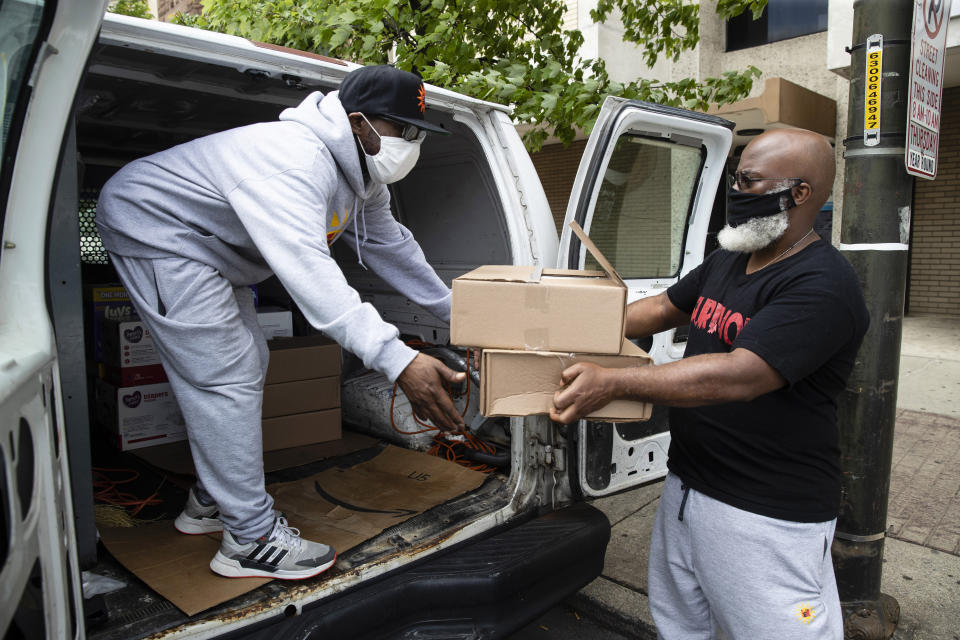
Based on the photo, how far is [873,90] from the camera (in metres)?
2.51

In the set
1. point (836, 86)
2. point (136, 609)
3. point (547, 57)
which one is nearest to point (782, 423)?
point (136, 609)

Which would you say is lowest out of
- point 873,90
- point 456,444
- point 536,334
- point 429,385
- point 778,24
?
point 456,444

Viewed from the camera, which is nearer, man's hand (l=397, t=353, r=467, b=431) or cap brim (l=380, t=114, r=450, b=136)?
man's hand (l=397, t=353, r=467, b=431)

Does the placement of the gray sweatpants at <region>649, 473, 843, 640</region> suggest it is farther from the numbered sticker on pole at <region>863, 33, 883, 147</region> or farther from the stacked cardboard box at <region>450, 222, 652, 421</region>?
the numbered sticker on pole at <region>863, 33, 883, 147</region>

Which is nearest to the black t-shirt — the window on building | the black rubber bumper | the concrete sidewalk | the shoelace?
the black rubber bumper

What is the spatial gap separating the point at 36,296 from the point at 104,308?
2.72m

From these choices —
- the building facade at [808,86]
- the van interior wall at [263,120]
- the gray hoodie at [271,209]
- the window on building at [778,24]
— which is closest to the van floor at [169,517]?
the gray hoodie at [271,209]

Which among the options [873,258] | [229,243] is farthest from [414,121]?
[873,258]

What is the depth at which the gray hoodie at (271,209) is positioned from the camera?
1939mm

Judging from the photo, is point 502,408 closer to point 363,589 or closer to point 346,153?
point 363,589

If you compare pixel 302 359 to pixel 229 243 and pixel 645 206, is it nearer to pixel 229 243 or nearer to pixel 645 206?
pixel 229 243

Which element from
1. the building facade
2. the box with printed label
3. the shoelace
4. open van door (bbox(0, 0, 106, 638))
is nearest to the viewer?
open van door (bbox(0, 0, 106, 638))

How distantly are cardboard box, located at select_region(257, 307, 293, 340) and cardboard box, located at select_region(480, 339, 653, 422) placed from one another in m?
2.58

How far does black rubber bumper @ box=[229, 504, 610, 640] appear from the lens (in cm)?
206
